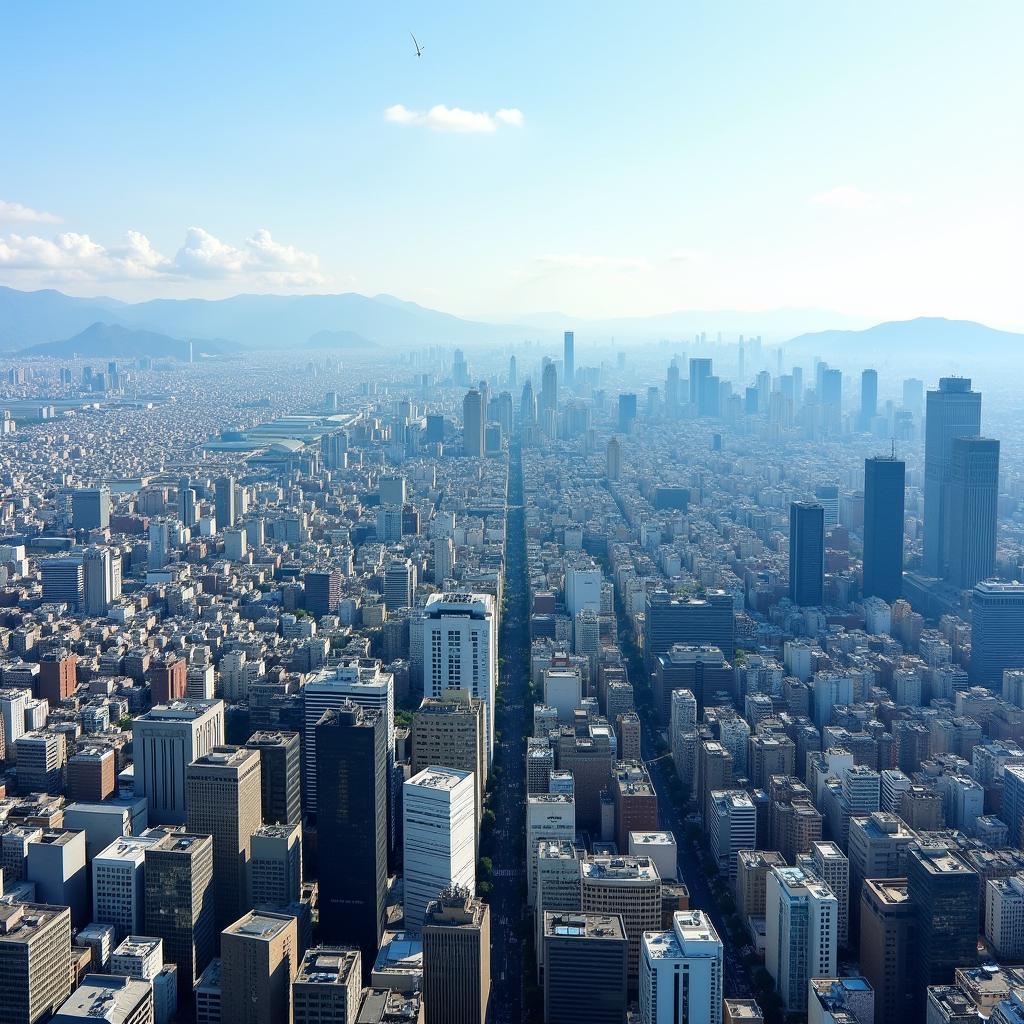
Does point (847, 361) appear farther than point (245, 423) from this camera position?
Yes

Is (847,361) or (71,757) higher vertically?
(847,361)

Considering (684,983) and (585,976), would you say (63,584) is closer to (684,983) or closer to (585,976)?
(585,976)

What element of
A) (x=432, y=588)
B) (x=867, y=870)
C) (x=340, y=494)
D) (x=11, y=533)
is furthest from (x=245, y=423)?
(x=867, y=870)

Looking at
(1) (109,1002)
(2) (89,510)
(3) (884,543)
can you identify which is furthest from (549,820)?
(2) (89,510)

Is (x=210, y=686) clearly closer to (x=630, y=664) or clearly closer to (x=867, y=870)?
(x=630, y=664)

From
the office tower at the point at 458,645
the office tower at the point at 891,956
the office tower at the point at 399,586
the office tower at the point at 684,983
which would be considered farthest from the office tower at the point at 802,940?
the office tower at the point at 399,586

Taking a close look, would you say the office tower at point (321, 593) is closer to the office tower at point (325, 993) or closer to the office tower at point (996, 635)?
the office tower at point (996, 635)
